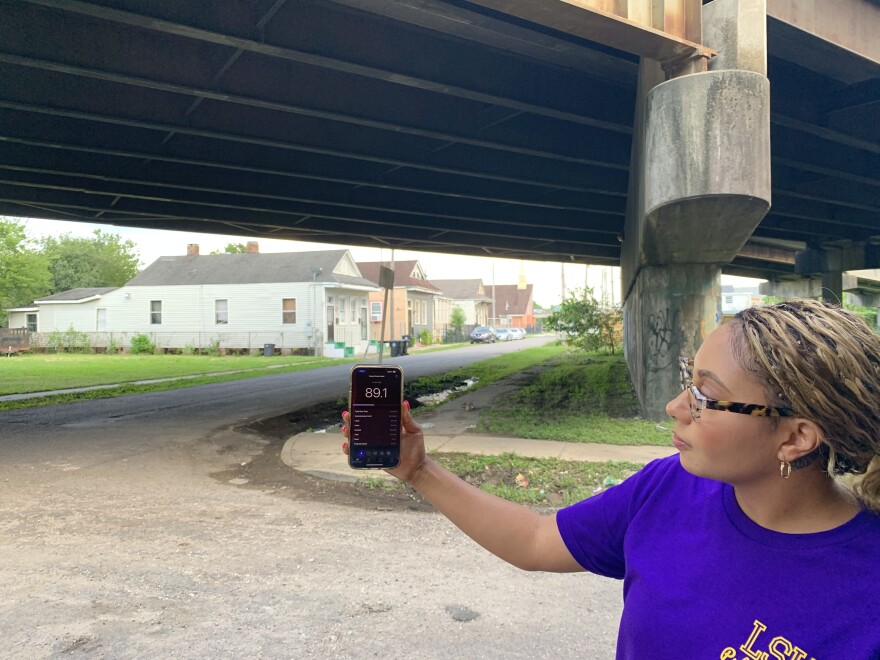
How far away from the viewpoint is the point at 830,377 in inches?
52.1

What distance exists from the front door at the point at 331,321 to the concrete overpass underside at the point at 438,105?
24.5 m

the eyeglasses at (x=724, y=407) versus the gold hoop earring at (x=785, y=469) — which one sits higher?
the eyeglasses at (x=724, y=407)

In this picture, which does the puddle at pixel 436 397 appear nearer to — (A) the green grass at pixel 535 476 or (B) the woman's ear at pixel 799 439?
(A) the green grass at pixel 535 476

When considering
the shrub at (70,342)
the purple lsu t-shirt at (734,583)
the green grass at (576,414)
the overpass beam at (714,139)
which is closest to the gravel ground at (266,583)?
the purple lsu t-shirt at (734,583)

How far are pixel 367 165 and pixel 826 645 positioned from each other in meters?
14.9

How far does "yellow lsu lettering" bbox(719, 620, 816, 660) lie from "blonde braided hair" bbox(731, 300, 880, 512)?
0.32 metres

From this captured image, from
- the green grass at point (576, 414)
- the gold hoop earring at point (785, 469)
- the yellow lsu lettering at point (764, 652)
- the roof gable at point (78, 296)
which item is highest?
the roof gable at point (78, 296)

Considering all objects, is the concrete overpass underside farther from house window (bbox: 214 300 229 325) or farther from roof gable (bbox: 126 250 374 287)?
house window (bbox: 214 300 229 325)

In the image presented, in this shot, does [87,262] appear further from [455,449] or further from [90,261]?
[455,449]

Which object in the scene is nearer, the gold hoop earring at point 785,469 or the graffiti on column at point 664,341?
the gold hoop earring at point 785,469

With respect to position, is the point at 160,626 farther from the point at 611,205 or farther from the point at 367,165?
the point at 611,205

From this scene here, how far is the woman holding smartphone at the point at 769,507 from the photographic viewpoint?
1.28m

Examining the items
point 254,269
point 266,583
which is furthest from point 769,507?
point 254,269

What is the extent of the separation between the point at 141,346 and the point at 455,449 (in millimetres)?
40254
